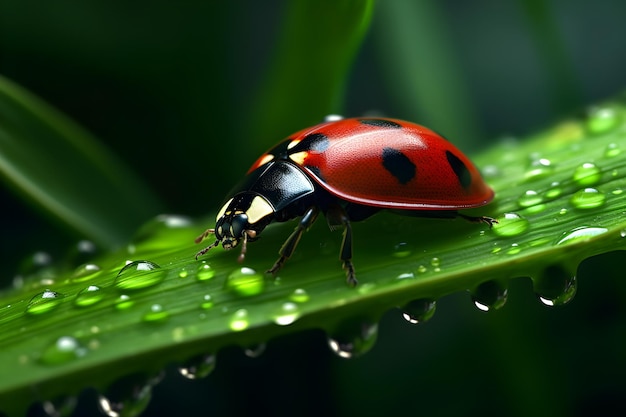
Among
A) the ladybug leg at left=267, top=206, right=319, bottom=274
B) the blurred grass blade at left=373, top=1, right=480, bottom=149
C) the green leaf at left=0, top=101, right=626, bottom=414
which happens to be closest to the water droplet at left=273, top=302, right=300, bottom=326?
the green leaf at left=0, top=101, right=626, bottom=414

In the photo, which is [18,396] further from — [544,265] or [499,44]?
[499,44]

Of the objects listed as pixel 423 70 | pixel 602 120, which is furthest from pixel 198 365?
pixel 423 70

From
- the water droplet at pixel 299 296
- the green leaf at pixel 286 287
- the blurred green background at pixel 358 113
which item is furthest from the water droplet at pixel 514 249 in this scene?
the blurred green background at pixel 358 113

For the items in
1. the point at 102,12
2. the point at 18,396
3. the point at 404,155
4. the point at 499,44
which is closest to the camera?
the point at 18,396

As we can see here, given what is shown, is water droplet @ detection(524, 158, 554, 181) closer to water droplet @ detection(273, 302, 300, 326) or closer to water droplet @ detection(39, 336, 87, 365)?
water droplet @ detection(273, 302, 300, 326)

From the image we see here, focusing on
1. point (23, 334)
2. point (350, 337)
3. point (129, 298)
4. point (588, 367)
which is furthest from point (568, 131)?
point (23, 334)

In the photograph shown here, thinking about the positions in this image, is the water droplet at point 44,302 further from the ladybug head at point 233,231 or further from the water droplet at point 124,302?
the ladybug head at point 233,231

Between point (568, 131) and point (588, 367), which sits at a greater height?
point (568, 131)
